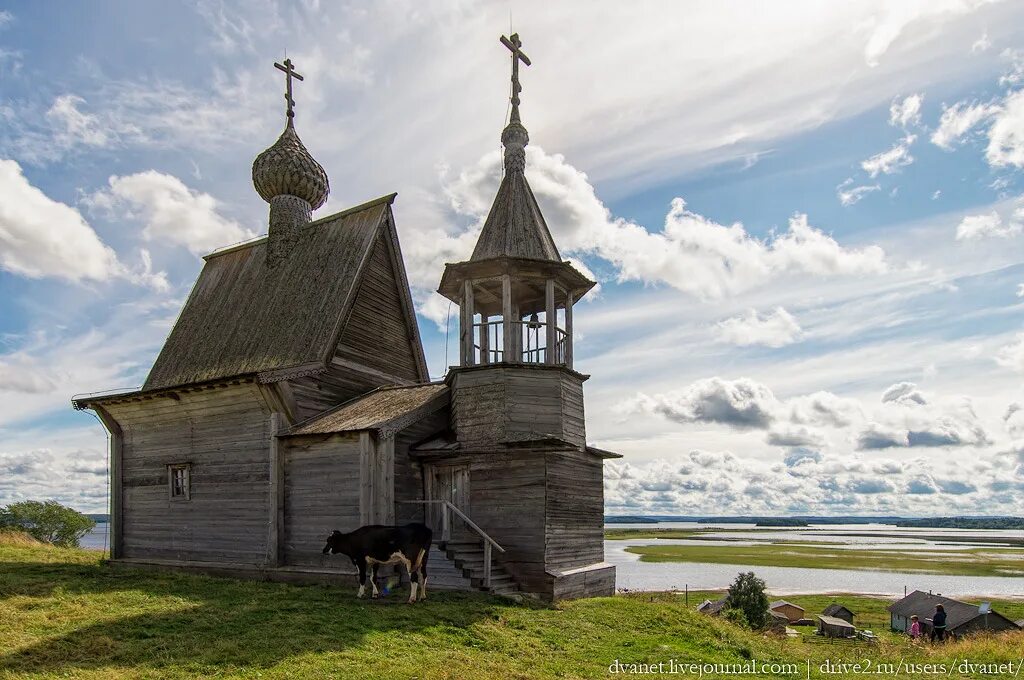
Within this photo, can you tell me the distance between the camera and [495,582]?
1639 cm

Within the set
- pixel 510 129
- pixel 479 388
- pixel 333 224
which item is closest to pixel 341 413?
pixel 479 388

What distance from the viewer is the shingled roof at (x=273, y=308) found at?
20.6 meters

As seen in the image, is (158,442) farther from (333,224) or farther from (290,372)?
(333,224)

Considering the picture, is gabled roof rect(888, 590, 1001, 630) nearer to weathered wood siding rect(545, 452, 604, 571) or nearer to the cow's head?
weathered wood siding rect(545, 452, 604, 571)

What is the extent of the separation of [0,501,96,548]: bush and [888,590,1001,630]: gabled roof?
65108 mm

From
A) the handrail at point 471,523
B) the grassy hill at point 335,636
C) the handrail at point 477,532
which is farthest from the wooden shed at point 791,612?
the handrail at point 471,523

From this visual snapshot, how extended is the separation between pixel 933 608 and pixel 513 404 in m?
41.2

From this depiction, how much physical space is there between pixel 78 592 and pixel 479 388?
9.53m

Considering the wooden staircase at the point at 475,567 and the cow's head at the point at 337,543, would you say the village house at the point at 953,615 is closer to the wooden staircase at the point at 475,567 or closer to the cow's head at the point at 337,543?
the wooden staircase at the point at 475,567

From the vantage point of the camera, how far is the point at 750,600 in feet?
133

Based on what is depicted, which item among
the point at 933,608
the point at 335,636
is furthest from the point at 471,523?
the point at 933,608

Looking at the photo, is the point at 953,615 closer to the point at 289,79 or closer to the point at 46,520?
the point at 289,79

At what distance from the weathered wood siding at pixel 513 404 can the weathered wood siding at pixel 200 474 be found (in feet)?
16.9

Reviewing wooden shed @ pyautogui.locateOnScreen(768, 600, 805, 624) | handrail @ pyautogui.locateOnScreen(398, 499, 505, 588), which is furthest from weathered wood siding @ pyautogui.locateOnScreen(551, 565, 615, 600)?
wooden shed @ pyautogui.locateOnScreen(768, 600, 805, 624)
